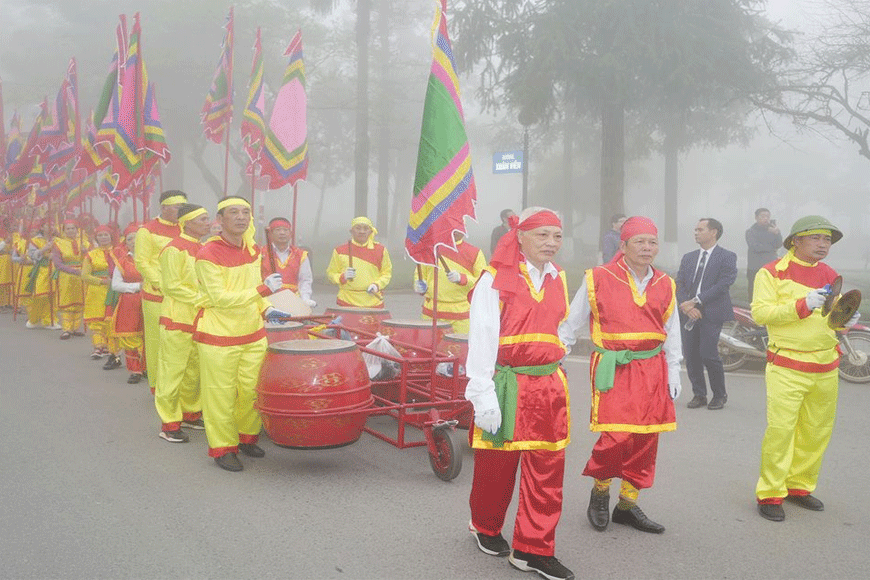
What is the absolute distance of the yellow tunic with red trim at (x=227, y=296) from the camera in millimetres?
5438

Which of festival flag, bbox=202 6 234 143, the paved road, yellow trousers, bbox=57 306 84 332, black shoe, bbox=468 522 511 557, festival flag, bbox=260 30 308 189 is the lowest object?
the paved road

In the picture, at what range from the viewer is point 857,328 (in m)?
9.27

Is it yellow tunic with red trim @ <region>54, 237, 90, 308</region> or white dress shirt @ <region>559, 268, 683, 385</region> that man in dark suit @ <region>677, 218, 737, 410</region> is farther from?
yellow tunic with red trim @ <region>54, 237, 90, 308</region>

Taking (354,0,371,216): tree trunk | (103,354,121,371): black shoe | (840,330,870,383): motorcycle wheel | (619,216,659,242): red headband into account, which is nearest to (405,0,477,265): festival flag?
(619,216,659,242): red headband

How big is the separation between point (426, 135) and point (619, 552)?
288 centimetres

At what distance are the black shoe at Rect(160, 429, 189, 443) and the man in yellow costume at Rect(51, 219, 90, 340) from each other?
6.89 m

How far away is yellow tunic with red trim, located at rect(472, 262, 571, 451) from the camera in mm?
3809

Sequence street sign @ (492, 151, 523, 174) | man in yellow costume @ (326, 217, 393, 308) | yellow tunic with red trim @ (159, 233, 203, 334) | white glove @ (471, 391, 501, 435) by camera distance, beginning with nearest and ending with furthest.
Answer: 1. white glove @ (471, 391, 501, 435)
2. yellow tunic with red trim @ (159, 233, 203, 334)
3. man in yellow costume @ (326, 217, 393, 308)
4. street sign @ (492, 151, 523, 174)

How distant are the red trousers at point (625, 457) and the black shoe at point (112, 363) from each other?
737 cm

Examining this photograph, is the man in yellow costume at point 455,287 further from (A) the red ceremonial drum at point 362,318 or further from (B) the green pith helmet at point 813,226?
(B) the green pith helmet at point 813,226

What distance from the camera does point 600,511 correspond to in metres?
4.55

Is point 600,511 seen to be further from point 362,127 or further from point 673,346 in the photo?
point 362,127

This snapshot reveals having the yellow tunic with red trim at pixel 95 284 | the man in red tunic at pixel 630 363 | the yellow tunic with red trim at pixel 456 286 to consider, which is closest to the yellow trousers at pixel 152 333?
the yellow tunic with red trim at pixel 456 286

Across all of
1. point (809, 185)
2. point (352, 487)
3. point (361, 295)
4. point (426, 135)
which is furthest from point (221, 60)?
point (809, 185)
